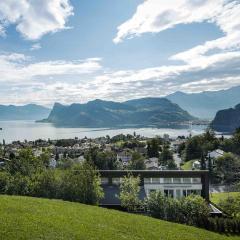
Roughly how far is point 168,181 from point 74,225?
960 inches

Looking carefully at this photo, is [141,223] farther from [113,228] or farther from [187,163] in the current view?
[187,163]

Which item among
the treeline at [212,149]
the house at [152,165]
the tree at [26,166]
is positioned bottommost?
the house at [152,165]

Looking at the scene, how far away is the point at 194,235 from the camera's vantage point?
24609 mm

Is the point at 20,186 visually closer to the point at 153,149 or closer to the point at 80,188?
the point at 80,188

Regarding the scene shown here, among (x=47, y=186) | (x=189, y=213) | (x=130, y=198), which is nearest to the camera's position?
(x=189, y=213)

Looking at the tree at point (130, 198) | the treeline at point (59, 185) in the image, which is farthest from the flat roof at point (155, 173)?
the treeline at point (59, 185)

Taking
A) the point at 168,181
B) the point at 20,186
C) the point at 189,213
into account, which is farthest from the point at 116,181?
the point at 189,213

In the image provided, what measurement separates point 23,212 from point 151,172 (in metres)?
23.4

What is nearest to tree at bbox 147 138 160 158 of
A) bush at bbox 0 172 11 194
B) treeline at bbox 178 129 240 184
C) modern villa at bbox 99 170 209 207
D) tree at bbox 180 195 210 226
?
treeline at bbox 178 129 240 184

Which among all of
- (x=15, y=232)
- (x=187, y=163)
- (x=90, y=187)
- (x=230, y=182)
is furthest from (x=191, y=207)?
(x=187, y=163)

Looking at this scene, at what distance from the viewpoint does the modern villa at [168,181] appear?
42844mm

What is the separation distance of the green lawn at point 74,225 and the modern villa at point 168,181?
16.0 m

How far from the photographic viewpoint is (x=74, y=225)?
21109mm

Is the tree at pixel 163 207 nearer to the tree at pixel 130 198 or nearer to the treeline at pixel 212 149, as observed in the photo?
the tree at pixel 130 198
